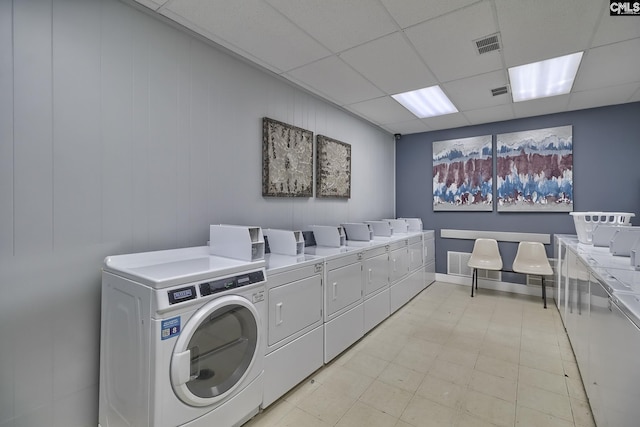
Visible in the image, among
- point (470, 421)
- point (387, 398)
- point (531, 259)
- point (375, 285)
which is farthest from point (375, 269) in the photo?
point (531, 259)

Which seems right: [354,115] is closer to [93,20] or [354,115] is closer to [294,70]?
[294,70]

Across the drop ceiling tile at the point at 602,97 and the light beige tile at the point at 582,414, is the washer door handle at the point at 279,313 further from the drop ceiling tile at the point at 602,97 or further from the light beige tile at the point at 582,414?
the drop ceiling tile at the point at 602,97

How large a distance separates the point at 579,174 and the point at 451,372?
3.61 meters

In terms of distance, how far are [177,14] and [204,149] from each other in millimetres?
938

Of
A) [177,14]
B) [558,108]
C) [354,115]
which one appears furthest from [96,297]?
[558,108]

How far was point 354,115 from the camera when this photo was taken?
14.1 ft

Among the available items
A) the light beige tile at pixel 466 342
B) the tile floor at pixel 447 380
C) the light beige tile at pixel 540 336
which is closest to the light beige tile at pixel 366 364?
the tile floor at pixel 447 380

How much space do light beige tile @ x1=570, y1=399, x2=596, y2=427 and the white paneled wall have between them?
2.89 meters

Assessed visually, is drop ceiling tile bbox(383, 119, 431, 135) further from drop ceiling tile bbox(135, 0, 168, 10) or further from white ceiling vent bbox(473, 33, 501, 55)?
drop ceiling tile bbox(135, 0, 168, 10)

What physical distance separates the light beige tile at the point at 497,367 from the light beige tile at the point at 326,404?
4.06 feet

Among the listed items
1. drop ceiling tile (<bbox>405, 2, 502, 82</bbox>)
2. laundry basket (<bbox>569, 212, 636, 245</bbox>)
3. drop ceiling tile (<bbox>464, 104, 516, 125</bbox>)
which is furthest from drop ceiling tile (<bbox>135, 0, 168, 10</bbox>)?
laundry basket (<bbox>569, 212, 636, 245</bbox>)

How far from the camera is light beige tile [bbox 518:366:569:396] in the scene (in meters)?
2.17

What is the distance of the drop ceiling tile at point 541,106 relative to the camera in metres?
3.71

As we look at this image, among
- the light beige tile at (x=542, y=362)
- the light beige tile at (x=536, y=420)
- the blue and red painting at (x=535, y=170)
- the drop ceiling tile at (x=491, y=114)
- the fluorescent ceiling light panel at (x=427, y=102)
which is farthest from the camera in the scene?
the blue and red painting at (x=535, y=170)
